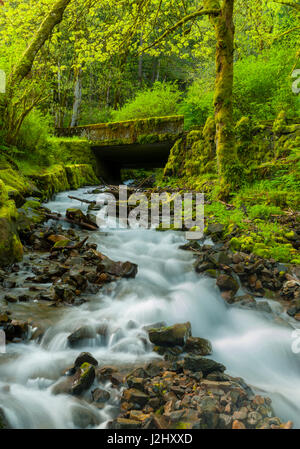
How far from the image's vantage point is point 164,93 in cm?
1523

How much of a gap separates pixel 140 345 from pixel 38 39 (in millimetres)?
7861

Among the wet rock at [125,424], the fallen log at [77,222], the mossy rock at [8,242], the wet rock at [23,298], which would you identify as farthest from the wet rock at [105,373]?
the fallen log at [77,222]

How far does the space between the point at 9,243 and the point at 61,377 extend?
8.46 feet

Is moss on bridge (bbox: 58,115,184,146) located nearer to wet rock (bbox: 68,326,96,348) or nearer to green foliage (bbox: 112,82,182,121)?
green foliage (bbox: 112,82,182,121)

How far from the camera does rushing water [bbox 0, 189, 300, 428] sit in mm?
2152

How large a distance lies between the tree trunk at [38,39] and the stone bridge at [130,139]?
555 cm

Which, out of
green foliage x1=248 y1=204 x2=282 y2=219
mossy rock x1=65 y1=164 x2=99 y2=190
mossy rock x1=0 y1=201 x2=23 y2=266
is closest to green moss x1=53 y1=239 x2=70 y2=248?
mossy rock x1=0 y1=201 x2=23 y2=266

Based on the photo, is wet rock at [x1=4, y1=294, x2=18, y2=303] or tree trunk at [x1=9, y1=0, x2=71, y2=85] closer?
wet rock at [x1=4, y1=294, x2=18, y2=303]

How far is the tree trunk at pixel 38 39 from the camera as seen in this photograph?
6967 millimetres

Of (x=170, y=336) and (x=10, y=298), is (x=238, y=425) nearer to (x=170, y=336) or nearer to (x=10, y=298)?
(x=170, y=336)

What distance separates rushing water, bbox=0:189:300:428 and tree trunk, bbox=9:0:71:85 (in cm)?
586
